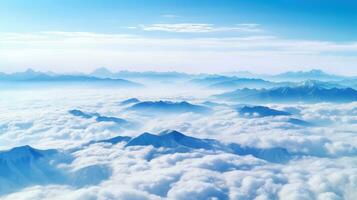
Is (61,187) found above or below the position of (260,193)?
below

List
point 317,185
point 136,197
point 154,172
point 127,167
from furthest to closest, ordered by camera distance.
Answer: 1. point 127,167
2. point 154,172
3. point 317,185
4. point 136,197

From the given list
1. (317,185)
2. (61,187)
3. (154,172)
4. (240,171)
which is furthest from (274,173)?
(61,187)

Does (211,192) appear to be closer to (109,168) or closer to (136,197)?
(136,197)

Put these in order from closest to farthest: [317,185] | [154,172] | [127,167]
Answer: [317,185]
[154,172]
[127,167]

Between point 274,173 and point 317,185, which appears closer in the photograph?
point 317,185

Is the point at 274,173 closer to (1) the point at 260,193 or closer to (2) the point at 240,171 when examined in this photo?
(2) the point at 240,171

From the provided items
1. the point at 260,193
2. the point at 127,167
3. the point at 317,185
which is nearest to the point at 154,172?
the point at 127,167

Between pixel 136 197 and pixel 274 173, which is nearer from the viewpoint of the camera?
pixel 136 197

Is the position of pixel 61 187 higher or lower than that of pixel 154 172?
lower

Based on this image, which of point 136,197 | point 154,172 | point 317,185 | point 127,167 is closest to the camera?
point 136,197
